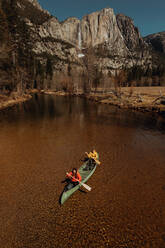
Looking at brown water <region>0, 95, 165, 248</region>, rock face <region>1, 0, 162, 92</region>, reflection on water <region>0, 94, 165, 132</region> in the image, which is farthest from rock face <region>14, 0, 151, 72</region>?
brown water <region>0, 95, 165, 248</region>

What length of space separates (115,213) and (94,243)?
1920mm

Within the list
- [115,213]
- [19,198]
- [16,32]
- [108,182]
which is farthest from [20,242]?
[16,32]

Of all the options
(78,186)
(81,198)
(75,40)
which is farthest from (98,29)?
(81,198)

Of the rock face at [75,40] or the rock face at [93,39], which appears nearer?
the rock face at [75,40]

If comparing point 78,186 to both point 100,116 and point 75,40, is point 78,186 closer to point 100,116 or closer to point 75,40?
point 100,116

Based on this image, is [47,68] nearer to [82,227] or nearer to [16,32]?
[16,32]

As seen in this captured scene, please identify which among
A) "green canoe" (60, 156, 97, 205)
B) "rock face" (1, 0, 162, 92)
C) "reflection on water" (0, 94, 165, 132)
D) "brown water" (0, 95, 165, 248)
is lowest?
"brown water" (0, 95, 165, 248)

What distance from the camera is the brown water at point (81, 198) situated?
579cm

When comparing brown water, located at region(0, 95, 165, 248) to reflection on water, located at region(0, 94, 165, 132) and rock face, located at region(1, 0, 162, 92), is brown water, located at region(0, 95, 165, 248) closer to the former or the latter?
reflection on water, located at region(0, 94, 165, 132)

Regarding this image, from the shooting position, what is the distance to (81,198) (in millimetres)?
7809

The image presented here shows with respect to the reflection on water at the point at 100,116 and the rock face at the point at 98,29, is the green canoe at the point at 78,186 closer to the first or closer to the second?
the reflection on water at the point at 100,116

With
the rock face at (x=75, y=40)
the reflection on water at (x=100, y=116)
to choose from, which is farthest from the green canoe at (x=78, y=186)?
the rock face at (x=75, y=40)

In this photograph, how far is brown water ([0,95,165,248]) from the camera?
5785 mm

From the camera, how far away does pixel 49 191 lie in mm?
8227
